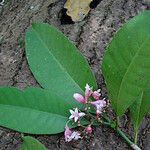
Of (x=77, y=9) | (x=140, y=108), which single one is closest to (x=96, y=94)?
(x=140, y=108)

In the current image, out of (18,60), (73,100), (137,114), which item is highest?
(18,60)

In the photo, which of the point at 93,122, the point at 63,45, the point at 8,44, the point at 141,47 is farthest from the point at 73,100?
the point at 8,44

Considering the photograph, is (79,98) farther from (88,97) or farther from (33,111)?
(33,111)

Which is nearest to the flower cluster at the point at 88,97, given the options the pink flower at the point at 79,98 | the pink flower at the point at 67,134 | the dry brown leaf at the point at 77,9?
the pink flower at the point at 79,98

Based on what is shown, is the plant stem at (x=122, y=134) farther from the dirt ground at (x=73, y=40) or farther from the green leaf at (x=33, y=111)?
the green leaf at (x=33, y=111)

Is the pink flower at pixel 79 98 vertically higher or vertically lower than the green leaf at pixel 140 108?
higher

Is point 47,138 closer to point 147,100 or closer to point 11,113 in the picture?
point 11,113

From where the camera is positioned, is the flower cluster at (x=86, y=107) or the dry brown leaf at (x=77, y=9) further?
the dry brown leaf at (x=77, y=9)
